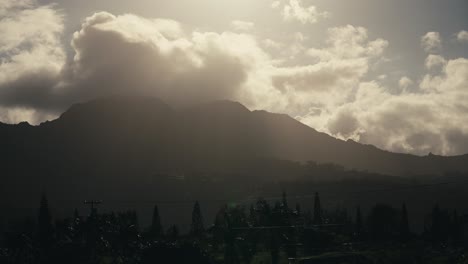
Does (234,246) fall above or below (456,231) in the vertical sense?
above

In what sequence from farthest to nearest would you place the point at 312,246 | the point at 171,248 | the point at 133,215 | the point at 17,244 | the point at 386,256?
the point at 133,215, the point at 312,246, the point at 17,244, the point at 386,256, the point at 171,248

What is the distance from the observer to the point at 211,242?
169m

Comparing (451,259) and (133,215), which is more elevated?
(133,215)

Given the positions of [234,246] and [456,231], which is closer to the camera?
[234,246]

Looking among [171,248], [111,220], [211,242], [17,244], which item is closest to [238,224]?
[211,242]

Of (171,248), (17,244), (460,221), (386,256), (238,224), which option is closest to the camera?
(171,248)

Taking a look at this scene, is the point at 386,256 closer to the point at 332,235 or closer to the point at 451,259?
the point at 451,259

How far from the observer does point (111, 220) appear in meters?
168

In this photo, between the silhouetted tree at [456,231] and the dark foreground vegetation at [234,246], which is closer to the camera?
the dark foreground vegetation at [234,246]

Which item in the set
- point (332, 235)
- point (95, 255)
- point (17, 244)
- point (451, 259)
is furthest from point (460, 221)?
point (17, 244)

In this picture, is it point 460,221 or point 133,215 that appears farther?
point 133,215

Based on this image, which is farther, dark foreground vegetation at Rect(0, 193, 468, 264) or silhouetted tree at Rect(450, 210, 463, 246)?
silhouetted tree at Rect(450, 210, 463, 246)

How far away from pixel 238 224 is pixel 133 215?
4571 cm

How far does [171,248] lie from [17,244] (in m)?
42.2
